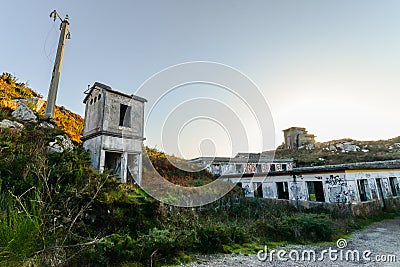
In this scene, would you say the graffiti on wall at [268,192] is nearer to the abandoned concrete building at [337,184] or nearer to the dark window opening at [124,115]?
the abandoned concrete building at [337,184]

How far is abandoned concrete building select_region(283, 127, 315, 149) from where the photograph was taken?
38.0 m

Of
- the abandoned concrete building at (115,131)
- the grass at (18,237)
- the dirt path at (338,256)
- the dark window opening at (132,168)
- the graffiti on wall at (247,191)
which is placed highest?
the abandoned concrete building at (115,131)

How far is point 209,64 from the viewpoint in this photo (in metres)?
7.04

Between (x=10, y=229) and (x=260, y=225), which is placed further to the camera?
(x=260, y=225)

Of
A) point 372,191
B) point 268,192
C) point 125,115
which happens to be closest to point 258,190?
point 268,192

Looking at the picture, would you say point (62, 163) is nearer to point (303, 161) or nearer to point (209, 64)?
point (209, 64)

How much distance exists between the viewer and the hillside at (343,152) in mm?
24669

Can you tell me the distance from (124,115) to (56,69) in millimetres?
6184

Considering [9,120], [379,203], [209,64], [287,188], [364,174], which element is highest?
[209,64]

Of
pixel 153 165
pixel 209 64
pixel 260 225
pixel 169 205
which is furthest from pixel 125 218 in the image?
pixel 153 165

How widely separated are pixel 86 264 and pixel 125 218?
228 cm

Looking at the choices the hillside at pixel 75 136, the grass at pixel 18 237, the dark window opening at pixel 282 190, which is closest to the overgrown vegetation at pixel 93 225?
the grass at pixel 18 237

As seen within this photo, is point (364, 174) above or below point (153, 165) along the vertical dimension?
below

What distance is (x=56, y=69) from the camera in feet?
39.2
